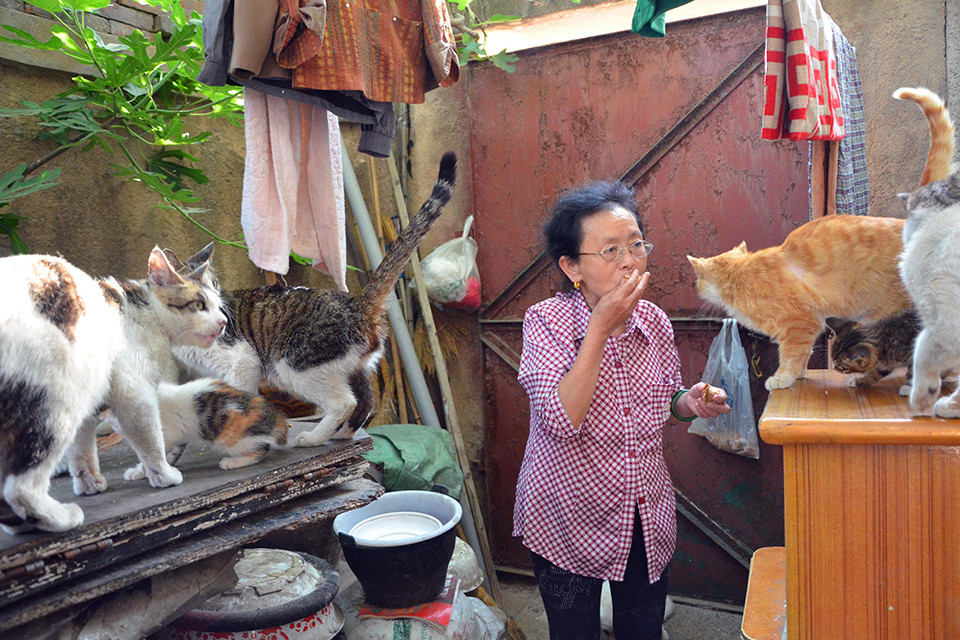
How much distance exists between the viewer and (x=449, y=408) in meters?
3.78

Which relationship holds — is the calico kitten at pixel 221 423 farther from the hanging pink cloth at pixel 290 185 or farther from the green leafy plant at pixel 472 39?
the green leafy plant at pixel 472 39

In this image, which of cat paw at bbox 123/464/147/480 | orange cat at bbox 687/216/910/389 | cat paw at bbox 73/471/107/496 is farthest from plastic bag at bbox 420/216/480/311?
cat paw at bbox 73/471/107/496

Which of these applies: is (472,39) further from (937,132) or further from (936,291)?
(936,291)

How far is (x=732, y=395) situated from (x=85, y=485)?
108 inches

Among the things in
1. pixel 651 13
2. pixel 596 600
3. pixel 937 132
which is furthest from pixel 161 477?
pixel 937 132

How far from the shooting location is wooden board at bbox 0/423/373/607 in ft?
3.79

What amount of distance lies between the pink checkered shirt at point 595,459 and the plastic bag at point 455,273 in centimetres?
177

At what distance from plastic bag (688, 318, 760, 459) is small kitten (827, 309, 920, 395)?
4.67 feet

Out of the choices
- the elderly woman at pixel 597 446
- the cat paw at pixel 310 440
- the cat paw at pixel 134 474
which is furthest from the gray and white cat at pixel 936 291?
the cat paw at pixel 134 474

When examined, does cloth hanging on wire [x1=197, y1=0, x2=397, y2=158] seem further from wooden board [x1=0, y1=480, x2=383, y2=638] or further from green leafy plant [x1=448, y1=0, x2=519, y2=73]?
green leafy plant [x1=448, y1=0, x2=519, y2=73]

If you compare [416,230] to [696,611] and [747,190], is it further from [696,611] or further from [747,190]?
[696,611]

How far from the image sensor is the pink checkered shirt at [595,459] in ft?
5.97

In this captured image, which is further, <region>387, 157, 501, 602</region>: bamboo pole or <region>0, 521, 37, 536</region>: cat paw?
<region>387, 157, 501, 602</region>: bamboo pole

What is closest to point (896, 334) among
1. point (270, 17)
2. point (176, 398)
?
point (270, 17)
